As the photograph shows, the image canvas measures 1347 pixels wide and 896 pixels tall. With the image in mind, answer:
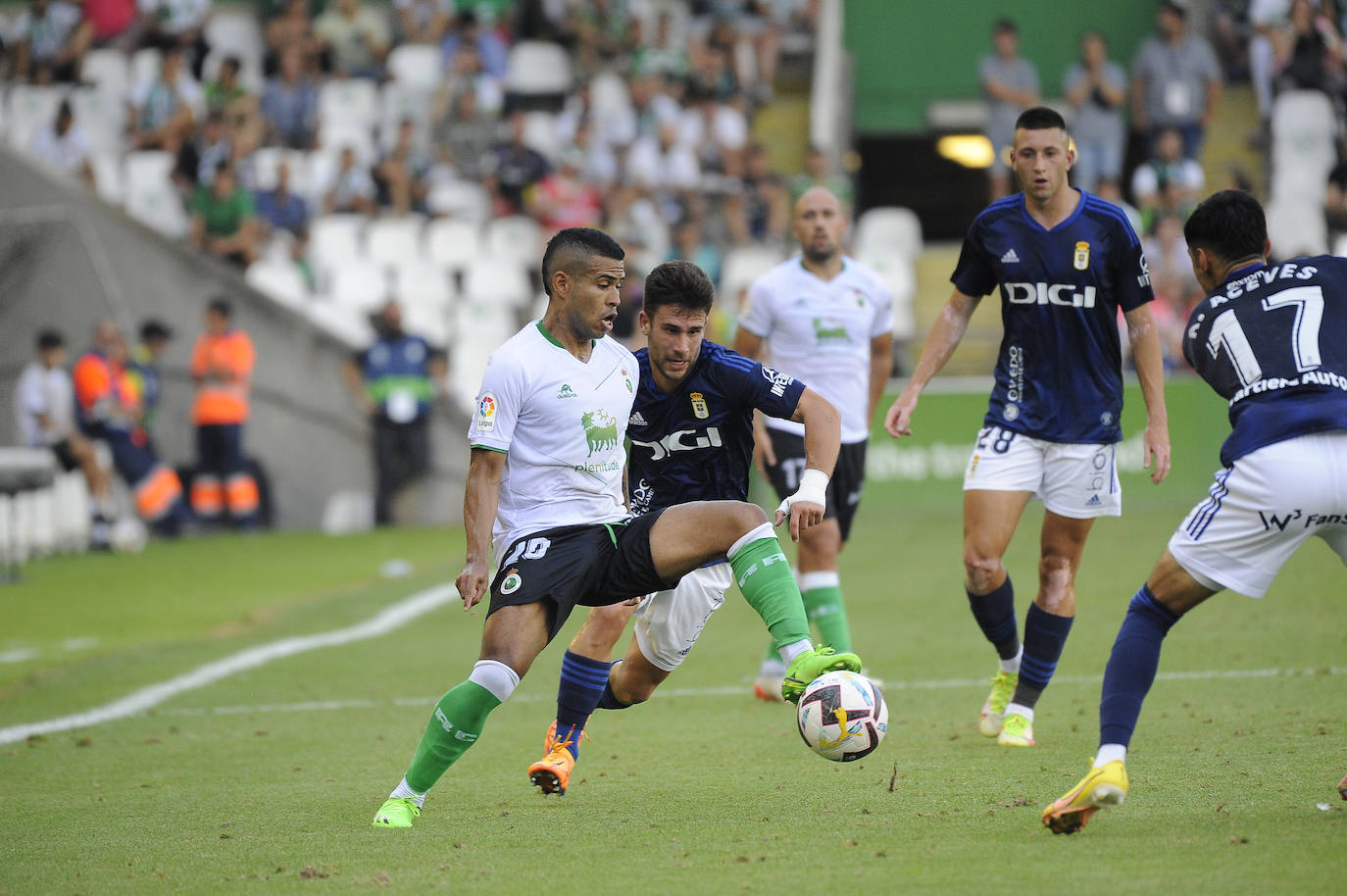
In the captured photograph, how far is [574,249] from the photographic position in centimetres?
588

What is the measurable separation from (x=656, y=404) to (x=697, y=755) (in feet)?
5.19

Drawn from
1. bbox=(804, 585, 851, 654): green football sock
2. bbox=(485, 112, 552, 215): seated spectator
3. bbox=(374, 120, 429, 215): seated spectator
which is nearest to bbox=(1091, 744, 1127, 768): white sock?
bbox=(804, 585, 851, 654): green football sock

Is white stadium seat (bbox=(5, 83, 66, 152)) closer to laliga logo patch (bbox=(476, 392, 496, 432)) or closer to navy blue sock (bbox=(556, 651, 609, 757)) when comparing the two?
navy blue sock (bbox=(556, 651, 609, 757))

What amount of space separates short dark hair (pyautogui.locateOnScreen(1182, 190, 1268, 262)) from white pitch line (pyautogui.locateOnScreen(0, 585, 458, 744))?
601 centimetres

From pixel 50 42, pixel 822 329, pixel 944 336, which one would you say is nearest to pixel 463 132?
pixel 50 42

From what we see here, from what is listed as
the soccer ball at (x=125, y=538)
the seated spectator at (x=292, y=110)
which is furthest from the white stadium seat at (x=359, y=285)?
the soccer ball at (x=125, y=538)

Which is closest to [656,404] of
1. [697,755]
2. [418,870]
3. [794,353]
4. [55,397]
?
[697,755]

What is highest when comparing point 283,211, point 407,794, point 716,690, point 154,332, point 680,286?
point 283,211

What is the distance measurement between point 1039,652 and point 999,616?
0.25 meters

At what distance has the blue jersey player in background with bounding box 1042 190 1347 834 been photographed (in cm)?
495

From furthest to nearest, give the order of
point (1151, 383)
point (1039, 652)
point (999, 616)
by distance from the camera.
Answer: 1. point (999, 616)
2. point (1039, 652)
3. point (1151, 383)

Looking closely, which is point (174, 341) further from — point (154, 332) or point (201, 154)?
point (201, 154)

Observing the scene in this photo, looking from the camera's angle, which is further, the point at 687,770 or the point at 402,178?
the point at 402,178

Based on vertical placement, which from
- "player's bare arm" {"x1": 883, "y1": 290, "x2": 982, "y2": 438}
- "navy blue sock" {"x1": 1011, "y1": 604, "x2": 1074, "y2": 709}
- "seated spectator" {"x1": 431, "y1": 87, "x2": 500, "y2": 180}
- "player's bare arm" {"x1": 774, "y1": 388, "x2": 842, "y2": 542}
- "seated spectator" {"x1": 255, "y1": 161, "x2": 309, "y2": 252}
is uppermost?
"seated spectator" {"x1": 431, "y1": 87, "x2": 500, "y2": 180}
